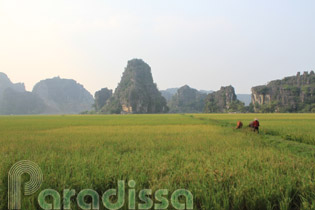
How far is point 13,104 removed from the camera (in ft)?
513

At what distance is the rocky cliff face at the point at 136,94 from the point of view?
95.8 m

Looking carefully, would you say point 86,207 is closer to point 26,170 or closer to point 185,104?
point 26,170

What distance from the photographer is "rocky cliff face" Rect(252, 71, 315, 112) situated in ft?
227

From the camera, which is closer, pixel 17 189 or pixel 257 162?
pixel 17 189

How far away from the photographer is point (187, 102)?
138500 millimetres

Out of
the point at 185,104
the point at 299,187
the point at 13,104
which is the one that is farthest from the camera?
the point at 13,104

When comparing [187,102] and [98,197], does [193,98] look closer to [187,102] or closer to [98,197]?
[187,102]

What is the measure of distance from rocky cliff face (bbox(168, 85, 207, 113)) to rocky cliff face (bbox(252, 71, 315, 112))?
5111cm

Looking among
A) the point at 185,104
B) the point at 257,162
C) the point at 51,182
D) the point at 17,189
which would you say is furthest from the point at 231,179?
the point at 185,104

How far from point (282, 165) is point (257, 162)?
35cm

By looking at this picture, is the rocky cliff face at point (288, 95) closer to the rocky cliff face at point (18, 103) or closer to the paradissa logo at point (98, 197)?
the paradissa logo at point (98, 197)

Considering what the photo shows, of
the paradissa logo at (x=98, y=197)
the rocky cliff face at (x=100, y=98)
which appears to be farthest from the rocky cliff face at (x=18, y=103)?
the paradissa logo at (x=98, y=197)

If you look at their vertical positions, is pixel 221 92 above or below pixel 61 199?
above

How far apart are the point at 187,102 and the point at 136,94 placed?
53.6m
